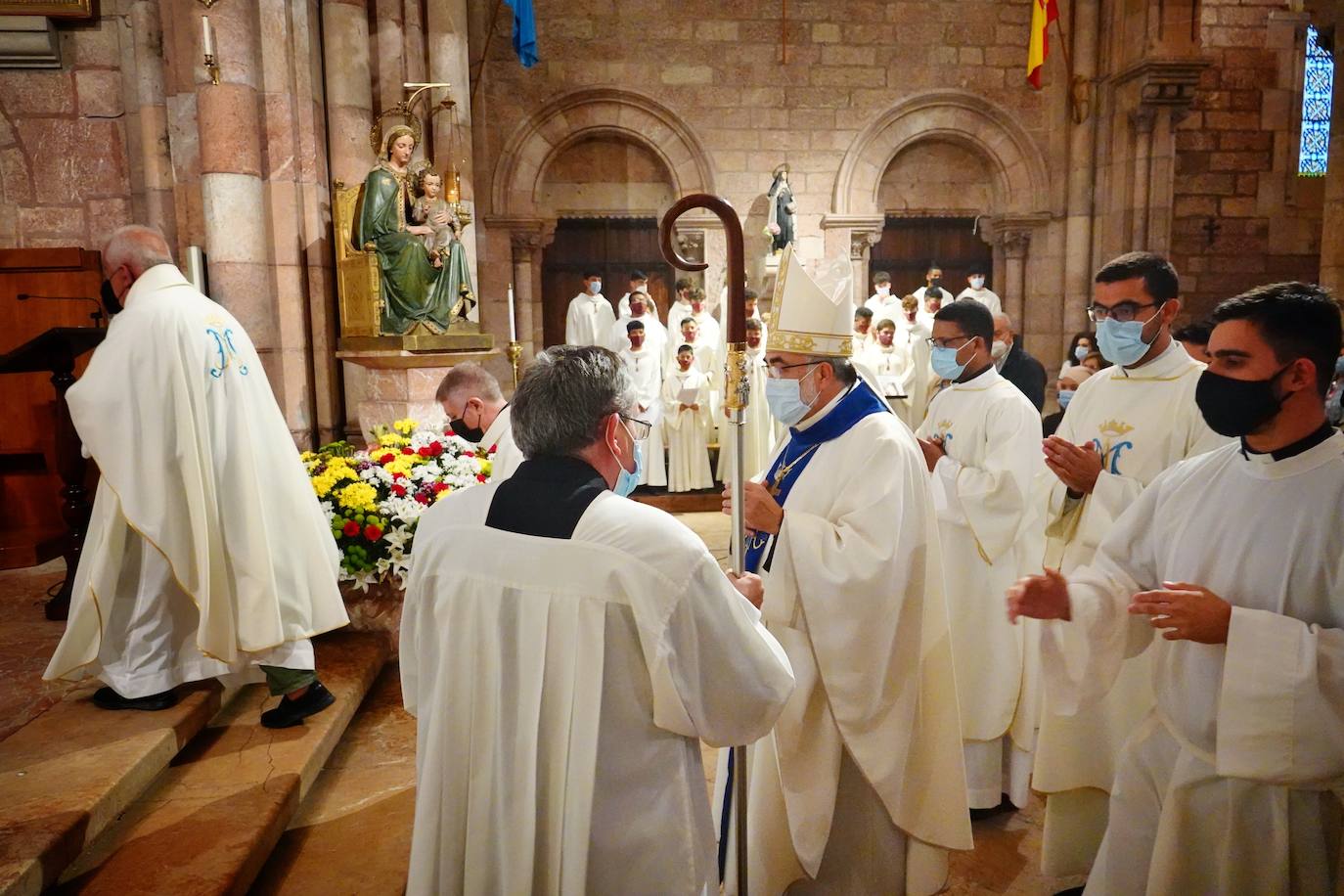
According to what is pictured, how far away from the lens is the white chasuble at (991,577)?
3.21 m

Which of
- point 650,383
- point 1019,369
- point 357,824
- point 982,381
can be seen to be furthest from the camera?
point 650,383

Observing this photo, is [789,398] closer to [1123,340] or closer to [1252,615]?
[1123,340]

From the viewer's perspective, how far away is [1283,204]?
11516 millimetres

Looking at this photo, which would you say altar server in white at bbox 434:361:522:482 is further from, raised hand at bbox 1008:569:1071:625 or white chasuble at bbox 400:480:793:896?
raised hand at bbox 1008:569:1071:625

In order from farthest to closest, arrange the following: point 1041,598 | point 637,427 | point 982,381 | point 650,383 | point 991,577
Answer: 1. point 650,383
2. point 982,381
3. point 991,577
4. point 1041,598
5. point 637,427

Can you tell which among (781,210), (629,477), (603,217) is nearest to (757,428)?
(781,210)

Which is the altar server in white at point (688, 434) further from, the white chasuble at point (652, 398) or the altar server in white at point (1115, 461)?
the altar server in white at point (1115, 461)

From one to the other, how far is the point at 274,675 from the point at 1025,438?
3021 mm

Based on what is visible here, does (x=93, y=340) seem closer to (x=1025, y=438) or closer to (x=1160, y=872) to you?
(x=1025, y=438)

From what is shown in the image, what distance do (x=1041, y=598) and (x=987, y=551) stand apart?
51.9 inches

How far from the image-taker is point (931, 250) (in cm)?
1213

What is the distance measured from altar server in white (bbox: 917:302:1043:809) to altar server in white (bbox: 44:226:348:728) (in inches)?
96.0

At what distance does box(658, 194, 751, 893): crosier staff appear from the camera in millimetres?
2053

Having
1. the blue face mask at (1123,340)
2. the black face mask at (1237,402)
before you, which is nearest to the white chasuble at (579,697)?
the black face mask at (1237,402)
